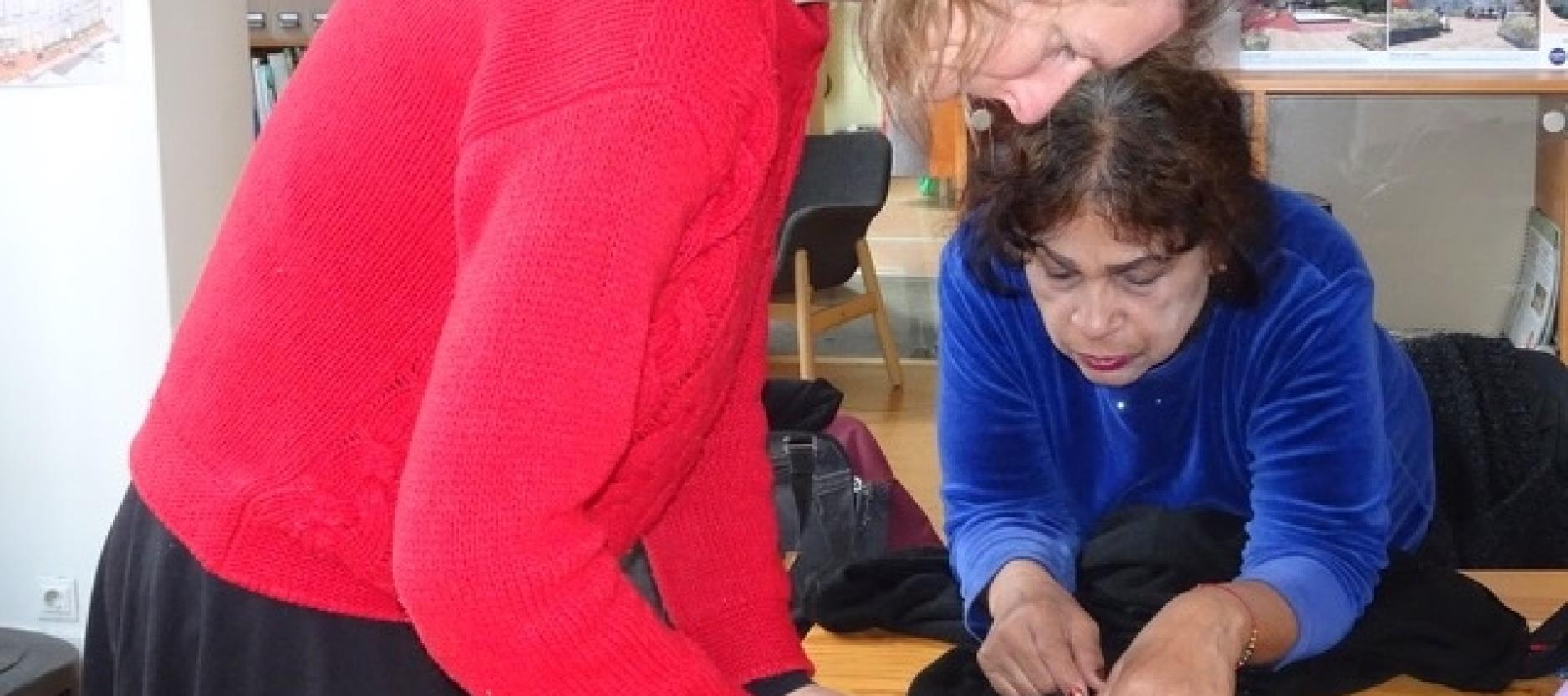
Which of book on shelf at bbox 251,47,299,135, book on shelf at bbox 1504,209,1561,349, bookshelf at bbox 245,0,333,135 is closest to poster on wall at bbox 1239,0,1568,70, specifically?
book on shelf at bbox 1504,209,1561,349

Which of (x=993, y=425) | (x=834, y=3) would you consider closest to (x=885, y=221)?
(x=993, y=425)

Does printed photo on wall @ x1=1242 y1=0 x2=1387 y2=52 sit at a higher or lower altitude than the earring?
lower

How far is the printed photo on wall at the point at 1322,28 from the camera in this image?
9.13ft

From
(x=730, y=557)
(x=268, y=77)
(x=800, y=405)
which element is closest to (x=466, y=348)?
(x=730, y=557)

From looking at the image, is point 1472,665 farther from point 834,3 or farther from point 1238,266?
point 834,3

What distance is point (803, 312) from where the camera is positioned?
4.65 metres

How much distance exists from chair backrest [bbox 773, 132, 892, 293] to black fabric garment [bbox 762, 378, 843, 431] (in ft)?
6.39

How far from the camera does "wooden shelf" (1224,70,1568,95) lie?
8.86ft

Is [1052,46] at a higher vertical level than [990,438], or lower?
higher

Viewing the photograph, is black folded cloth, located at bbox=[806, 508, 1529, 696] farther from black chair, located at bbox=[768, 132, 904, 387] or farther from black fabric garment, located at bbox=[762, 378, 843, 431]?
black chair, located at bbox=[768, 132, 904, 387]

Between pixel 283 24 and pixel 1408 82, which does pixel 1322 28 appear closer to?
→ pixel 1408 82

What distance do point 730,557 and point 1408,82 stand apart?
201cm

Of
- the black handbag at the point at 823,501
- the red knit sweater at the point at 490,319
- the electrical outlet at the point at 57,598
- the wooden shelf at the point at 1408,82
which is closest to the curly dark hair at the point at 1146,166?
the red knit sweater at the point at 490,319

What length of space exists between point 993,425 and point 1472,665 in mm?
421
